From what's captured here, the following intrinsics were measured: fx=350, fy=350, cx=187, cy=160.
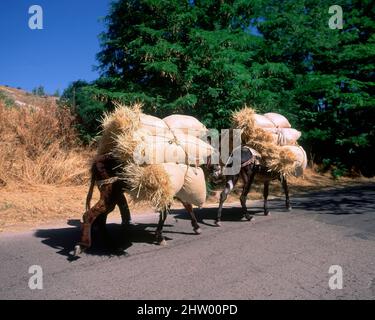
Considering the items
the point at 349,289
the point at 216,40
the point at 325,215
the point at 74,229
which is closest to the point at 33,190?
the point at 74,229

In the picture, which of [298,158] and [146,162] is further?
[298,158]

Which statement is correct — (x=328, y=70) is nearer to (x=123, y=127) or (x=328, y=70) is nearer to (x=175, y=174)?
(x=175, y=174)

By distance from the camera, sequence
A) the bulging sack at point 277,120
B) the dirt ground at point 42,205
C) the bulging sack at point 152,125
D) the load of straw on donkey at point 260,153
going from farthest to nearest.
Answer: the bulging sack at point 277,120
the load of straw on donkey at point 260,153
the dirt ground at point 42,205
the bulging sack at point 152,125

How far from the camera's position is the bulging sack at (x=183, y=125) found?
5498 millimetres

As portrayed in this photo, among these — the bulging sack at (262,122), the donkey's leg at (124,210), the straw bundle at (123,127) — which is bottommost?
the donkey's leg at (124,210)

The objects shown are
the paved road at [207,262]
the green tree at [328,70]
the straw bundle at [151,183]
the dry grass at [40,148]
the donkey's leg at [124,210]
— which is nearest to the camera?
the paved road at [207,262]

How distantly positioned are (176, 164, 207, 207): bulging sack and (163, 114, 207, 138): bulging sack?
0.62 meters

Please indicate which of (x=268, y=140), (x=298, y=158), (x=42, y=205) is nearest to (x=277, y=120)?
(x=268, y=140)

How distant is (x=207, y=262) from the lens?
15.6 feet

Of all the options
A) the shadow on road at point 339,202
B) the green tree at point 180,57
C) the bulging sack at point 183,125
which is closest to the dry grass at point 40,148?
the green tree at point 180,57

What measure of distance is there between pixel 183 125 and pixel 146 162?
129cm

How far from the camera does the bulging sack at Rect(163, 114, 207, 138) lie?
5498mm

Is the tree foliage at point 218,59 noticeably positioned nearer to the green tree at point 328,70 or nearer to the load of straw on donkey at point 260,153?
the green tree at point 328,70

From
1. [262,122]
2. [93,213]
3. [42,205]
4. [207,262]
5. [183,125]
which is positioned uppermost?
[262,122]
